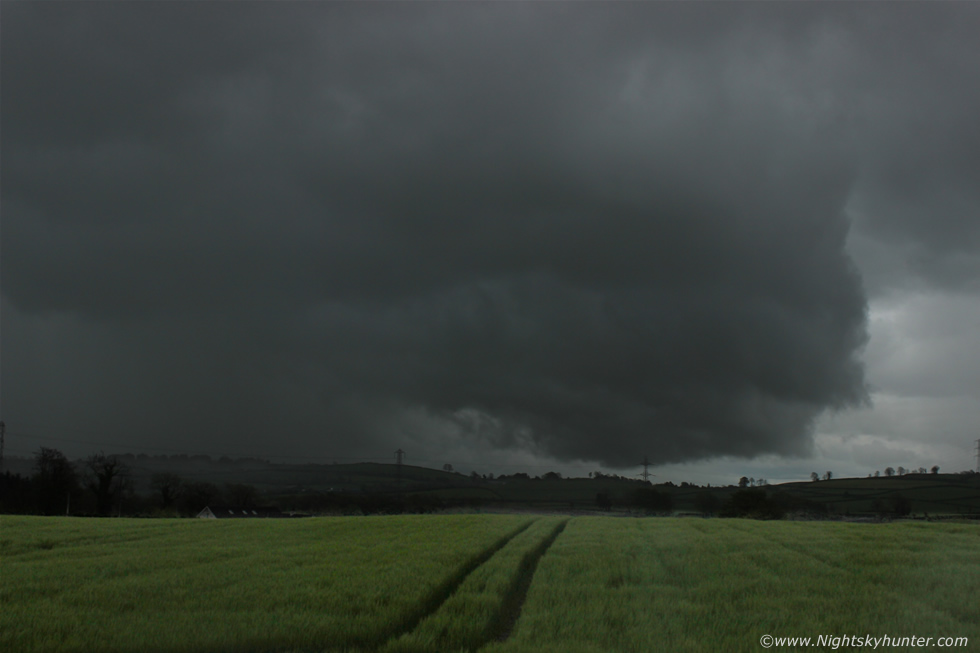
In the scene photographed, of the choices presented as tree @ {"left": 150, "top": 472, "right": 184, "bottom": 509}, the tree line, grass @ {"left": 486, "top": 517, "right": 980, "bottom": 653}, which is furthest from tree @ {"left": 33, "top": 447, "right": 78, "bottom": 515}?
grass @ {"left": 486, "top": 517, "right": 980, "bottom": 653}

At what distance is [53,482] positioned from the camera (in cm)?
11231

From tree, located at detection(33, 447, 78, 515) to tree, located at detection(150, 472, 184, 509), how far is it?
22905mm

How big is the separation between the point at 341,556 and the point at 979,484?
155 metres

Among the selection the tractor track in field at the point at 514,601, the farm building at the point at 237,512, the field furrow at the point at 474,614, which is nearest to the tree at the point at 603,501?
the farm building at the point at 237,512

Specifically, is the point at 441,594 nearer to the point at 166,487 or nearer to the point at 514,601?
the point at 514,601

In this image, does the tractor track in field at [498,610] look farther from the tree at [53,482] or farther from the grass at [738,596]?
the tree at [53,482]

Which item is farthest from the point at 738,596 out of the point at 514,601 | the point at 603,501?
the point at 603,501

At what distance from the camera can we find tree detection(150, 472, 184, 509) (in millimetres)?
138125

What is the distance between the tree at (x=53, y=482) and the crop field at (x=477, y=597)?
103 metres

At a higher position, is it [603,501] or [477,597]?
[477,597]

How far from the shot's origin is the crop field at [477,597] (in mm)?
11656

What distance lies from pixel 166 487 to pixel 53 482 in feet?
95.7

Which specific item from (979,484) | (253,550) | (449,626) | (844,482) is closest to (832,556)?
(449,626)

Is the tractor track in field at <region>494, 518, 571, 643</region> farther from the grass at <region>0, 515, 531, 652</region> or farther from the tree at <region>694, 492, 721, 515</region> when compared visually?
the tree at <region>694, 492, 721, 515</region>
